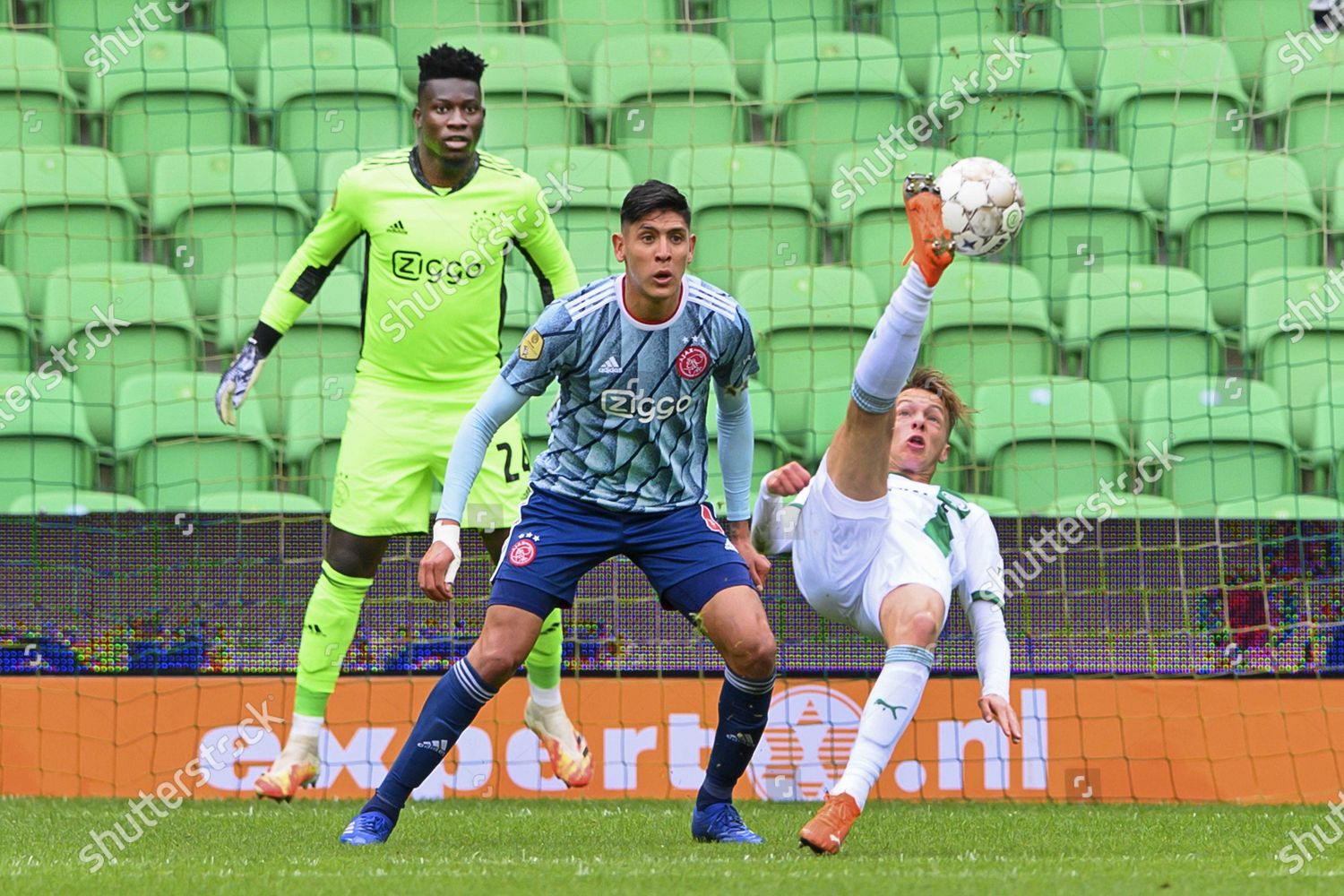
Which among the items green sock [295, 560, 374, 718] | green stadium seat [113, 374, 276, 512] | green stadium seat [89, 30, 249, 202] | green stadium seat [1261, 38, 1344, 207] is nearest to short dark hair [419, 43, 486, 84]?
green sock [295, 560, 374, 718]

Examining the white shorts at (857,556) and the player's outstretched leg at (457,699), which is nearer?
the player's outstretched leg at (457,699)

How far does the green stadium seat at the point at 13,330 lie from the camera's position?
7.39 m

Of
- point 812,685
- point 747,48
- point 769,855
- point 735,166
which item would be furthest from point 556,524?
point 747,48

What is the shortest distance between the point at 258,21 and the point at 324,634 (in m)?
4.43

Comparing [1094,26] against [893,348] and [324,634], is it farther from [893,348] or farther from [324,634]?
[324,634]

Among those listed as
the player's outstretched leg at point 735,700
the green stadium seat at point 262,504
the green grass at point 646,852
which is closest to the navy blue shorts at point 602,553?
the player's outstretched leg at point 735,700

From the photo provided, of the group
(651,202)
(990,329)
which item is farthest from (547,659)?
(990,329)

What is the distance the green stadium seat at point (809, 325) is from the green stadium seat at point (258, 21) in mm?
2852

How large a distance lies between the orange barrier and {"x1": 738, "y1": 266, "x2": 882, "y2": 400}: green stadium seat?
161 cm

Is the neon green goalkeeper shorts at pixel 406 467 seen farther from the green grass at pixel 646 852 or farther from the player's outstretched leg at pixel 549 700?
the green grass at pixel 646 852

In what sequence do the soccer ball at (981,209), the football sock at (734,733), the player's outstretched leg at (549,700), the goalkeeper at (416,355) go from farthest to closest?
the player's outstretched leg at (549,700) < the goalkeeper at (416,355) < the football sock at (734,733) < the soccer ball at (981,209)

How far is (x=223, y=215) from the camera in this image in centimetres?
789

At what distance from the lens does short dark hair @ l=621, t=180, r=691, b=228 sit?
416 centimetres

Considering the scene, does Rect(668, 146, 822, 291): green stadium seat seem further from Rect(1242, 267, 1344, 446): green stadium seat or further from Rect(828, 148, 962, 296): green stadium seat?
Rect(1242, 267, 1344, 446): green stadium seat
